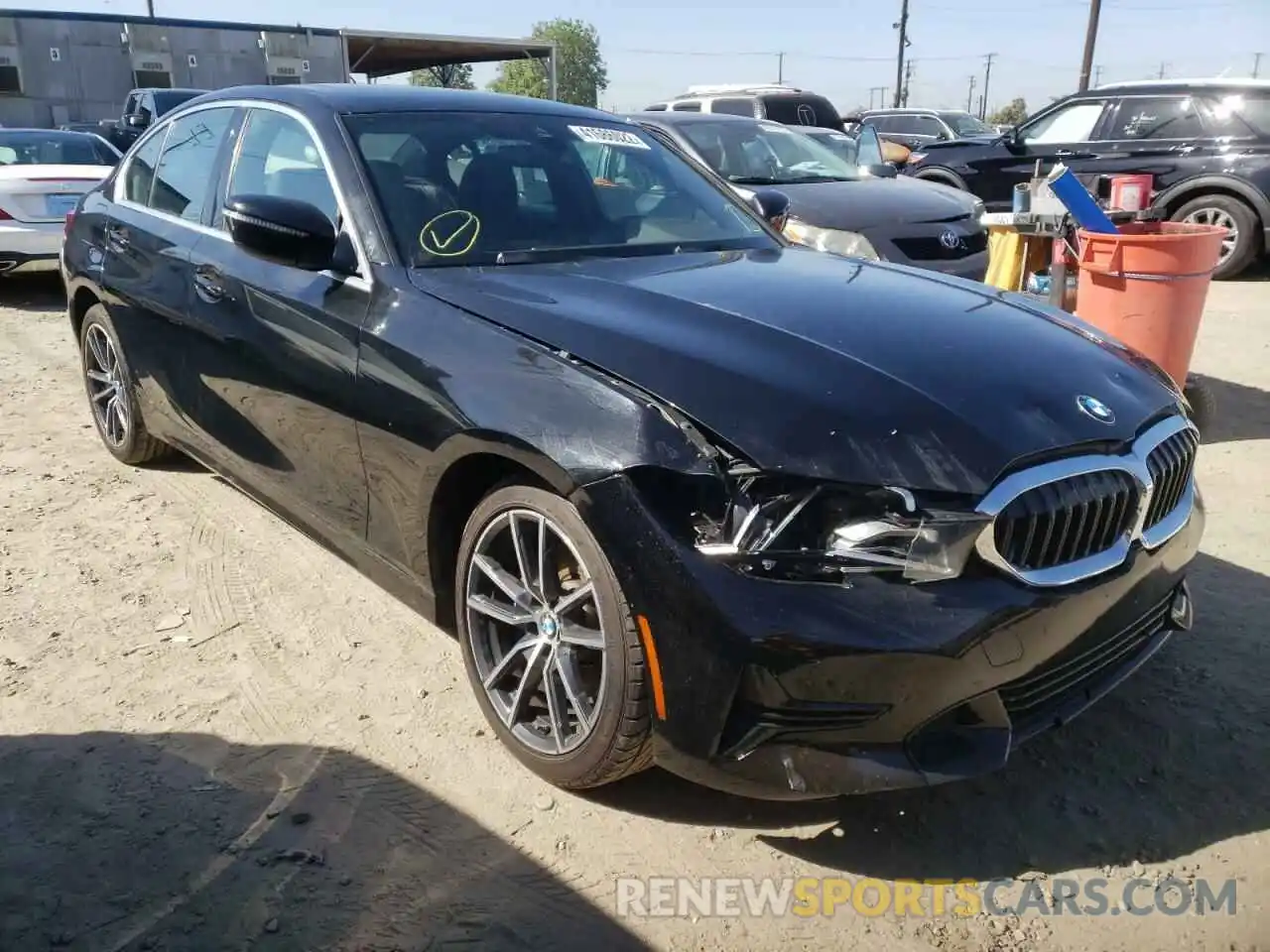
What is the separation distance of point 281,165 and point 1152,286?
3997 mm

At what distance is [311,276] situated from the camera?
3.17m

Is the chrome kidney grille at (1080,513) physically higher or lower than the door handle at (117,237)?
lower

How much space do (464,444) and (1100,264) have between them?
151 inches

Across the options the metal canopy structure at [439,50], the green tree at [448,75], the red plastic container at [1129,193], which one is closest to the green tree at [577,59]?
the green tree at [448,75]

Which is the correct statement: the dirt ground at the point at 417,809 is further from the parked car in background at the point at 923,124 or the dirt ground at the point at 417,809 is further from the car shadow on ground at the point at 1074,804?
the parked car in background at the point at 923,124

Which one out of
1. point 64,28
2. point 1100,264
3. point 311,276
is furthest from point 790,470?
point 64,28

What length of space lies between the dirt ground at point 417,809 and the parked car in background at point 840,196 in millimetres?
3466

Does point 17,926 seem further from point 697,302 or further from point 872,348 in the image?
point 872,348

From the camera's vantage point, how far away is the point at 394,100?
3.56 meters

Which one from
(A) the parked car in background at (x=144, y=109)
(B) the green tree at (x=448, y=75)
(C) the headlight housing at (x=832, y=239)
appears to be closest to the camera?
(C) the headlight housing at (x=832, y=239)

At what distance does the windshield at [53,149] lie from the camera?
10766mm

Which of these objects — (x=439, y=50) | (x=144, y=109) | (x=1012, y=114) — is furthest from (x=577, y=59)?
(x=144, y=109)

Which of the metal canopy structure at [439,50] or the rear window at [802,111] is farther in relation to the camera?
the metal canopy structure at [439,50]

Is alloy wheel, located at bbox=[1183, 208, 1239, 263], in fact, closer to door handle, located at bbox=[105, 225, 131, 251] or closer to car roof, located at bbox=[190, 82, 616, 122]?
car roof, located at bbox=[190, 82, 616, 122]
